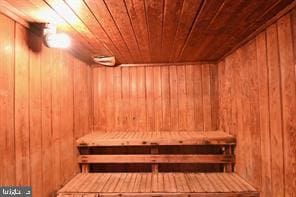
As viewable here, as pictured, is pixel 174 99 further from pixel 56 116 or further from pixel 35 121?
pixel 35 121

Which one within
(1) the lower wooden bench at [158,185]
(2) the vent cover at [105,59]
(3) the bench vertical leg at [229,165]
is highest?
(2) the vent cover at [105,59]

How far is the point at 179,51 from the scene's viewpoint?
3.51 metres

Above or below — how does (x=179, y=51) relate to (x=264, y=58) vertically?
above

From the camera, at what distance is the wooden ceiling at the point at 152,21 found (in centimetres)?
184

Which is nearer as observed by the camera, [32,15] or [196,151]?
[32,15]

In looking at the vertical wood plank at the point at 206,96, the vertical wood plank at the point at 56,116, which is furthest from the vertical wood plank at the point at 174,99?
the vertical wood plank at the point at 56,116

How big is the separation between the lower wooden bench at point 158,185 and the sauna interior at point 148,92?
15 mm

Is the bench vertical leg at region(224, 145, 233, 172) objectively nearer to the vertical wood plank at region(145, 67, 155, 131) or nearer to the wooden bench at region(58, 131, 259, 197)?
the wooden bench at region(58, 131, 259, 197)

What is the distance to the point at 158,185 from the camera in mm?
3027

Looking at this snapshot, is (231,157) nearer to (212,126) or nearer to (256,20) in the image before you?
(212,126)

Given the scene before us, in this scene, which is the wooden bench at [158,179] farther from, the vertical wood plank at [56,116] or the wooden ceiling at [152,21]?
the wooden ceiling at [152,21]

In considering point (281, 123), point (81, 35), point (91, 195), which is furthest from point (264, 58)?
point (91, 195)

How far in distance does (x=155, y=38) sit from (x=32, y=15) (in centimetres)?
131

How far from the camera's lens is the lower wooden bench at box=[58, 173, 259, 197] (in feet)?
9.07
